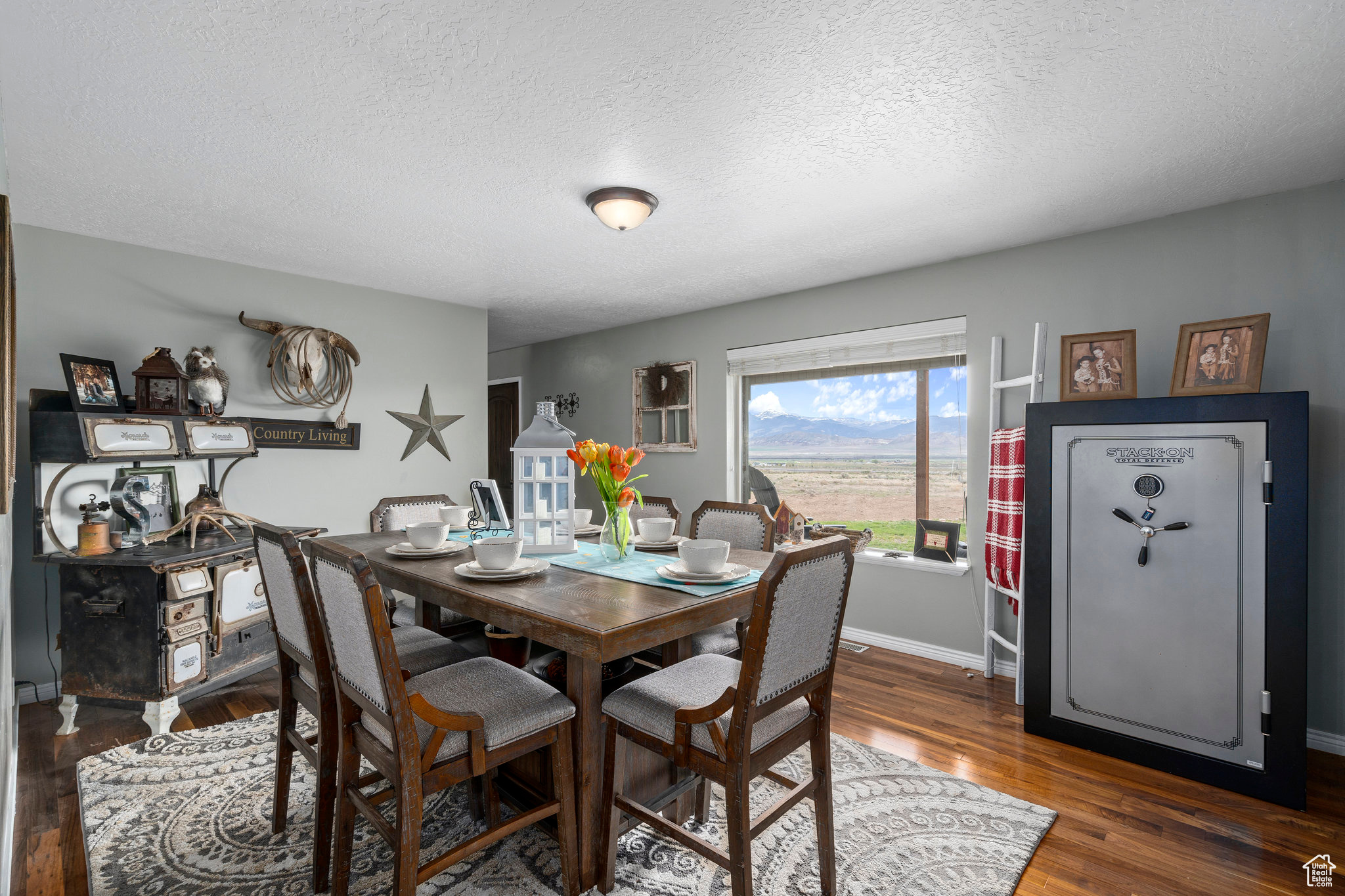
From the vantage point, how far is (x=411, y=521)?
10.1 feet

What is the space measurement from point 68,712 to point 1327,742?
5.35 meters

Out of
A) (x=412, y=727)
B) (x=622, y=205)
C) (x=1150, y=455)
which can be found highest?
(x=622, y=205)

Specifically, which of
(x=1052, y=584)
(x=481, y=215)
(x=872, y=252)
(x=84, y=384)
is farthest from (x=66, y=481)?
(x=1052, y=584)

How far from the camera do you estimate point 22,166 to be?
7.80 feet

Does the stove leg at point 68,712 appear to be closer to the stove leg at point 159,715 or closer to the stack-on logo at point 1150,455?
the stove leg at point 159,715

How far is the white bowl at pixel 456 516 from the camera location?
111 inches

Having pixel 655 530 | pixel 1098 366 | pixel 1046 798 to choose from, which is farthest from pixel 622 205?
pixel 1046 798

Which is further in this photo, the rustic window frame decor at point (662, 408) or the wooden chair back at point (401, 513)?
the rustic window frame decor at point (662, 408)

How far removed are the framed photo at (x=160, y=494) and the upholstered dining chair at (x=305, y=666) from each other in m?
1.73

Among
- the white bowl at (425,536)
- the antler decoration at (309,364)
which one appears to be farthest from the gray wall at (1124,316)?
the antler decoration at (309,364)

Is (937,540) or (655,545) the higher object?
(655,545)

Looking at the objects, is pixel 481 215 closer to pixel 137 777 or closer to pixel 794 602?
pixel 794 602

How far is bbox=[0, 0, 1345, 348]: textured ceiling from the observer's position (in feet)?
5.24

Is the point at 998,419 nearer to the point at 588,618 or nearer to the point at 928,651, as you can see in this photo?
the point at 928,651
